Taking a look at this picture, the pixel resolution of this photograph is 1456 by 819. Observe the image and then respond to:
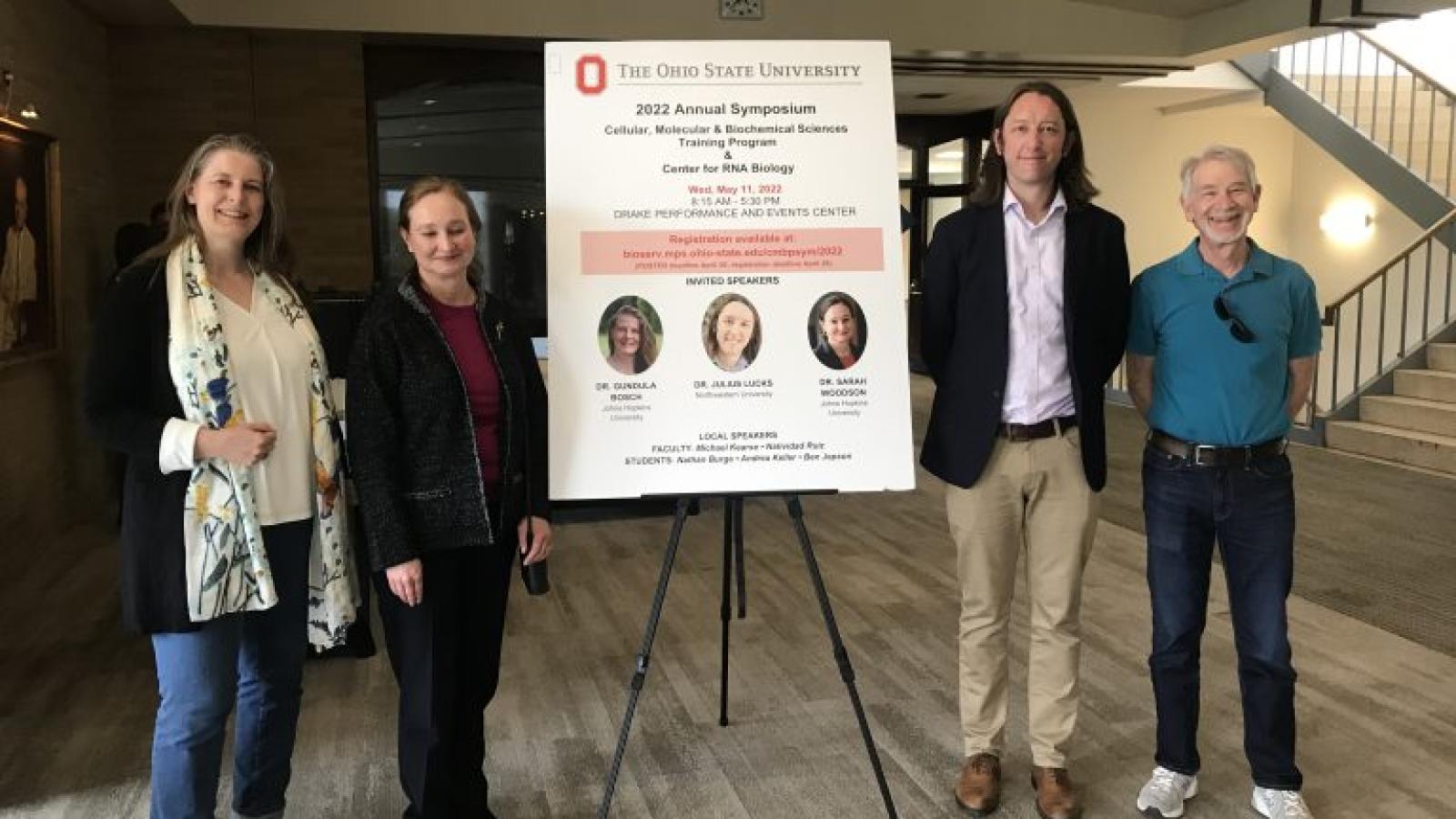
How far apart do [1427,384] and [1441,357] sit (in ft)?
1.15

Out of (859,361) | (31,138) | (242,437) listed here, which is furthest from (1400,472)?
(31,138)

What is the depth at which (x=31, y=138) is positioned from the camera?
16.7ft

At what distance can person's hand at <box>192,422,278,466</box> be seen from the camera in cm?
198

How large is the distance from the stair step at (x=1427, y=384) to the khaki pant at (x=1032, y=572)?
683 centimetres

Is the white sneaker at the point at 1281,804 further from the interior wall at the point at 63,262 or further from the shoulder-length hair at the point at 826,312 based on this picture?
the interior wall at the point at 63,262

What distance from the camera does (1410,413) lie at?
25.7 ft

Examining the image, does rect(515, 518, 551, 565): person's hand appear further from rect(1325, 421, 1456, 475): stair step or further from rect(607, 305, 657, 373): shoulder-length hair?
rect(1325, 421, 1456, 475): stair step

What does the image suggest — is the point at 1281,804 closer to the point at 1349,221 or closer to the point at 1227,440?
the point at 1227,440

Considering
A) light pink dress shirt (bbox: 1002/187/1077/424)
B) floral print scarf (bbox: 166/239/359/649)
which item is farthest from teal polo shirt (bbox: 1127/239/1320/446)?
floral print scarf (bbox: 166/239/359/649)

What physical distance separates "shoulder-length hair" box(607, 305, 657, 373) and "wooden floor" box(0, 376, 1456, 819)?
118 centimetres

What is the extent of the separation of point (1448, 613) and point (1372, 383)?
179 inches

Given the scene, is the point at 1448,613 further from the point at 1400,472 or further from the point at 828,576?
the point at 1400,472

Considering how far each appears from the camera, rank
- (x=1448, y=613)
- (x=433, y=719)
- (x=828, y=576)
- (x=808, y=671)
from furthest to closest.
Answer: (x=828, y=576) < (x=1448, y=613) < (x=808, y=671) < (x=433, y=719)

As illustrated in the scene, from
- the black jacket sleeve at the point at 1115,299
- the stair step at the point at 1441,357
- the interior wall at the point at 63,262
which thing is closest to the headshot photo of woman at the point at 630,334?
the black jacket sleeve at the point at 1115,299
